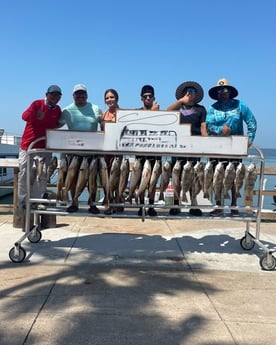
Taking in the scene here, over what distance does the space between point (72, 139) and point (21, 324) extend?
8.66ft

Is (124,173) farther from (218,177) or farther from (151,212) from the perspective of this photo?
(218,177)

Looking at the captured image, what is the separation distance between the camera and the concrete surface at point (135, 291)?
3.34 metres

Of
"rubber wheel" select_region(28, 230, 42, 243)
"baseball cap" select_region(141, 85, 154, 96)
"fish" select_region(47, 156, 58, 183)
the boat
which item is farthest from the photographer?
the boat

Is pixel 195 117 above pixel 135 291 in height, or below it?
above

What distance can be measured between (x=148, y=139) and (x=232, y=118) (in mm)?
1425

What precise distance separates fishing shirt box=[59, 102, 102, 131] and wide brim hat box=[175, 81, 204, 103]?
1.27 m

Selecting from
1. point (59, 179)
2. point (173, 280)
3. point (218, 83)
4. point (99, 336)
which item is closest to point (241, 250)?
point (173, 280)

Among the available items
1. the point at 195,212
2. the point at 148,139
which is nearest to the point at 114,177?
the point at 148,139

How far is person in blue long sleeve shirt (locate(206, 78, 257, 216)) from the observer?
589 centimetres

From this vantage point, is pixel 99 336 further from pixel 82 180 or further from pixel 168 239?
pixel 168 239

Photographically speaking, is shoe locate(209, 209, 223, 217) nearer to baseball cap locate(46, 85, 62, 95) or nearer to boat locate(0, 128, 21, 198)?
baseball cap locate(46, 85, 62, 95)

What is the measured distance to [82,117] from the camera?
5750 mm

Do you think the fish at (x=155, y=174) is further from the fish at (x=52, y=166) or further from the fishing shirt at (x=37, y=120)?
the fishing shirt at (x=37, y=120)

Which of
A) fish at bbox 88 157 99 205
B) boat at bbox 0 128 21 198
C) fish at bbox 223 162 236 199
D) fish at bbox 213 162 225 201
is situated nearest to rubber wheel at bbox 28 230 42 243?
fish at bbox 88 157 99 205
